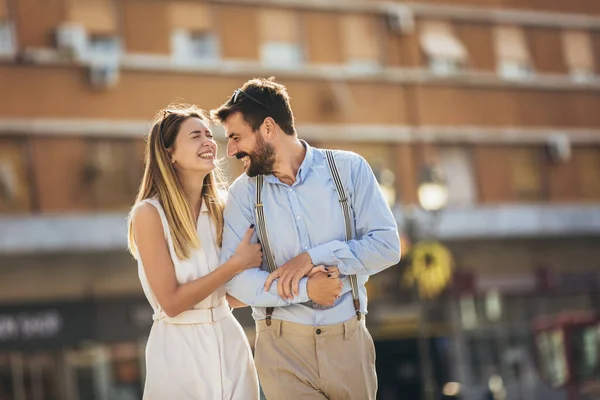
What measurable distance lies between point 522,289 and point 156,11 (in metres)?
12.5

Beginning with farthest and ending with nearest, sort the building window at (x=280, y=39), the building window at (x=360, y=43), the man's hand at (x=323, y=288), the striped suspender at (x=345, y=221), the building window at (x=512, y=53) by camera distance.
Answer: the building window at (x=512, y=53)
the building window at (x=360, y=43)
the building window at (x=280, y=39)
the striped suspender at (x=345, y=221)
the man's hand at (x=323, y=288)

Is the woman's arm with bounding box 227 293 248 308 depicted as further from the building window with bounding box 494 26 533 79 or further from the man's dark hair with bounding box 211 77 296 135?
the building window with bounding box 494 26 533 79

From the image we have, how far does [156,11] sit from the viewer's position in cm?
2827

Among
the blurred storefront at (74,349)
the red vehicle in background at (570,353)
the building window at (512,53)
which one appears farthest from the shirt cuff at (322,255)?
the building window at (512,53)

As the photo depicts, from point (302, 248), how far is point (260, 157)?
451mm

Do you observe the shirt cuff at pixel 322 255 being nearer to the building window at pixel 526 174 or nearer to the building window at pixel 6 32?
the building window at pixel 6 32

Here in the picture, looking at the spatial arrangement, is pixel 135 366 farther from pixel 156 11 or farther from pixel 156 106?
pixel 156 11

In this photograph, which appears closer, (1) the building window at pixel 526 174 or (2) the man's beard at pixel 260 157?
(2) the man's beard at pixel 260 157

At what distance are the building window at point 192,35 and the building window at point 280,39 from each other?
1466 millimetres

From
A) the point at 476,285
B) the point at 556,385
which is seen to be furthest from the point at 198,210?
the point at 476,285

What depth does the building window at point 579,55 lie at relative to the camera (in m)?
36.0

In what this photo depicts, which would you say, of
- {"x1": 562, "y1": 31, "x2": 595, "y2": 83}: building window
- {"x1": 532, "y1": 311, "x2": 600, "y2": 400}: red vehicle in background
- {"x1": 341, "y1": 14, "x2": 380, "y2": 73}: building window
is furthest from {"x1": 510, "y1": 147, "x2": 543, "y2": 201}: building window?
{"x1": 532, "y1": 311, "x2": 600, "y2": 400}: red vehicle in background

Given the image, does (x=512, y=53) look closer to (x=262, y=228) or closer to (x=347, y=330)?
(x=262, y=228)

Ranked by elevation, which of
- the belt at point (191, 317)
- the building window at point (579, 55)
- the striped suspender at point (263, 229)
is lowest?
the belt at point (191, 317)
